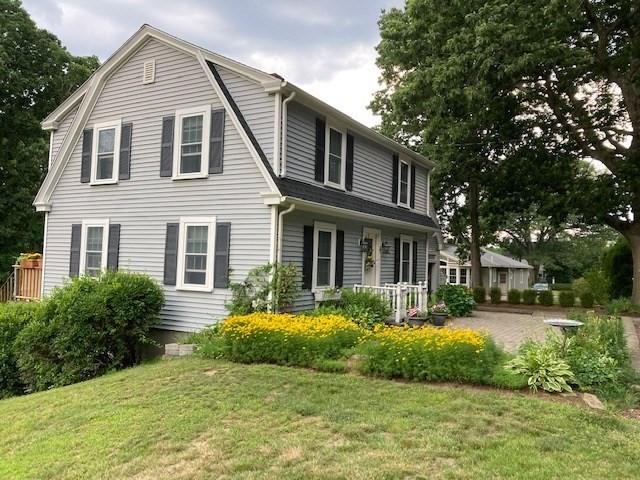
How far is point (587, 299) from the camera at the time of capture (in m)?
19.7

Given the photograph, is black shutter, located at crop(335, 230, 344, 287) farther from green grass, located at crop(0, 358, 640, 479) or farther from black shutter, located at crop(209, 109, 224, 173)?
green grass, located at crop(0, 358, 640, 479)

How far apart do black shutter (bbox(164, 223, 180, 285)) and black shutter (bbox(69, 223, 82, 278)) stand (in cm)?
301

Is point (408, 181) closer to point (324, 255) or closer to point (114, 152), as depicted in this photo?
point (324, 255)

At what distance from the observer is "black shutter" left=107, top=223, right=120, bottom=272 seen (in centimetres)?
1177

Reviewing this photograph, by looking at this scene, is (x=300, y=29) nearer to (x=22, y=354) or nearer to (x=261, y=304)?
(x=261, y=304)

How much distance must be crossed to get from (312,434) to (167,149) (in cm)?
824

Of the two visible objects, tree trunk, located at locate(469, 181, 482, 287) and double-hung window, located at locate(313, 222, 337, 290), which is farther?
tree trunk, located at locate(469, 181, 482, 287)

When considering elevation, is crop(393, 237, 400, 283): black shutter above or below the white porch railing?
above

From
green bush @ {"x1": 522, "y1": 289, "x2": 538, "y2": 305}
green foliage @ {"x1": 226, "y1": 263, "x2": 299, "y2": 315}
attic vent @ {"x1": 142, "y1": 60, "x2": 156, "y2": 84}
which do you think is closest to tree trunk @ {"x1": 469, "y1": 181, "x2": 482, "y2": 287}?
green bush @ {"x1": 522, "y1": 289, "x2": 538, "y2": 305}

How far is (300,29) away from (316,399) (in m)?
11.0

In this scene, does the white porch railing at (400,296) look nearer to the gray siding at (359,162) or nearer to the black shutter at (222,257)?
the gray siding at (359,162)

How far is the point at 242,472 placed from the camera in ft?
13.2

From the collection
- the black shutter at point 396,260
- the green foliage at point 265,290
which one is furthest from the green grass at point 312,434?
the black shutter at point 396,260

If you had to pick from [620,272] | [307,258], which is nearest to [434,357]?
[307,258]
